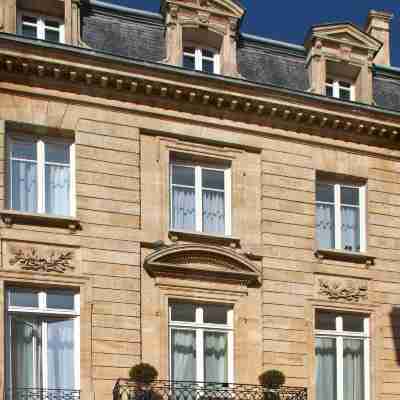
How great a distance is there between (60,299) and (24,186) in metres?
2.32

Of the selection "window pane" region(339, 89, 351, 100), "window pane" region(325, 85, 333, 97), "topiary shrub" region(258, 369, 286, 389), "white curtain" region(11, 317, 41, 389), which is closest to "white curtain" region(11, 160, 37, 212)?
"white curtain" region(11, 317, 41, 389)

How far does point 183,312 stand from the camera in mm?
20297

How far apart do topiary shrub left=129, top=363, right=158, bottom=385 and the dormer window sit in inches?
262

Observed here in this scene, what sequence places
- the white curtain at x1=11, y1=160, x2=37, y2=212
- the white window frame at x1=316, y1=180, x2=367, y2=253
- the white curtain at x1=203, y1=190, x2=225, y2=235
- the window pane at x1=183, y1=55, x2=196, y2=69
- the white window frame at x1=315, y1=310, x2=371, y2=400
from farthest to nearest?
the white window frame at x1=316, y1=180, x2=367, y2=253, the window pane at x1=183, y1=55, x2=196, y2=69, the white window frame at x1=315, y1=310, x2=371, y2=400, the white curtain at x1=203, y1=190, x2=225, y2=235, the white curtain at x1=11, y1=160, x2=37, y2=212

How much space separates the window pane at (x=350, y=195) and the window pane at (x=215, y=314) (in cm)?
404

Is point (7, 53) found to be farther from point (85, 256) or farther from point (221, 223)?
point (221, 223)

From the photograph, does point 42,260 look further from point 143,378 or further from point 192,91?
point 192,91

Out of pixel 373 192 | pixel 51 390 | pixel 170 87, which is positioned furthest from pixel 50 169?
pixel 373 192

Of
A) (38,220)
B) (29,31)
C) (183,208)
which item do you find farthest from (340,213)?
(29,31)

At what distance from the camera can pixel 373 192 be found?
22750mm

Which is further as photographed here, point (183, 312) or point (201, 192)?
point (201, 192)

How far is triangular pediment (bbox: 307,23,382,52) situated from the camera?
23.1 metres

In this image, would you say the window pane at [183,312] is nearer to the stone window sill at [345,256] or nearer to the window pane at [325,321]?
the window pane at [325,321]

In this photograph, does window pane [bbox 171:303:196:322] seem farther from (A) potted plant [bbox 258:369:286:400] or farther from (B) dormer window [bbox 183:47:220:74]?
(B) dormer window [bbox 183:47:220:74]
